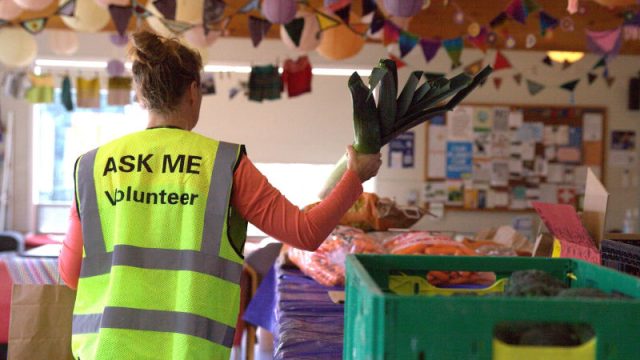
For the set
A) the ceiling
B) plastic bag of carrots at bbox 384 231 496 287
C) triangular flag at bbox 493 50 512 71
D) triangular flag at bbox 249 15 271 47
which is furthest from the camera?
the ceiling

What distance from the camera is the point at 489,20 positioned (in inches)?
297

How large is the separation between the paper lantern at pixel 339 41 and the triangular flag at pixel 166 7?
1.39 meters

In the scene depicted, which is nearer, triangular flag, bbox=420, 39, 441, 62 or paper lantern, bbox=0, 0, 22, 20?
paper lantern, bbox=0, 0, 22, 20

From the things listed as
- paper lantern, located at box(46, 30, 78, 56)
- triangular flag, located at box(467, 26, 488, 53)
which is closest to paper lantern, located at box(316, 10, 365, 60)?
triangular flag, located at box(467, 26, 488, 53)

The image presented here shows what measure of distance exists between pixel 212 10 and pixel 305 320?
3398 millimetres

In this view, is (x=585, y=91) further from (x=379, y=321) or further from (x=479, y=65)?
(x=379, y=321)

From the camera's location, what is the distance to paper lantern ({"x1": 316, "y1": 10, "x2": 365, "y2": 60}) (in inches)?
237

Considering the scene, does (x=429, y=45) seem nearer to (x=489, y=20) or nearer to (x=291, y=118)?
(x=489, y=20)

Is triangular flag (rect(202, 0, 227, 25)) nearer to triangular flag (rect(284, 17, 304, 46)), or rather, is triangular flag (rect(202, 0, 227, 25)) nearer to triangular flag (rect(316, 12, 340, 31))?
triangular flag (rect(284, 17, 304, 46))

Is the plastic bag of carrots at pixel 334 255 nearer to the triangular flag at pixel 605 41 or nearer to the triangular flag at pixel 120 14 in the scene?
the triangular flag at pixel 120 14

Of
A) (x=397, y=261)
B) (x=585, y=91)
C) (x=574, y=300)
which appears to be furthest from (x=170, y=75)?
(x=585, y=91)

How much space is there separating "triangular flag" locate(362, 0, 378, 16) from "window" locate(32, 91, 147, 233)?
3198 millimetres

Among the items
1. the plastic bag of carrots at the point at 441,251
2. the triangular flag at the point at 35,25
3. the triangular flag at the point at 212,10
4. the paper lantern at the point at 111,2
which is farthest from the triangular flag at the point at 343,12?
the plastic bag of carrots at the point at 441,251

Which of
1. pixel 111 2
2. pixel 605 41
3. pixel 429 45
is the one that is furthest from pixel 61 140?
pixel 605 41
